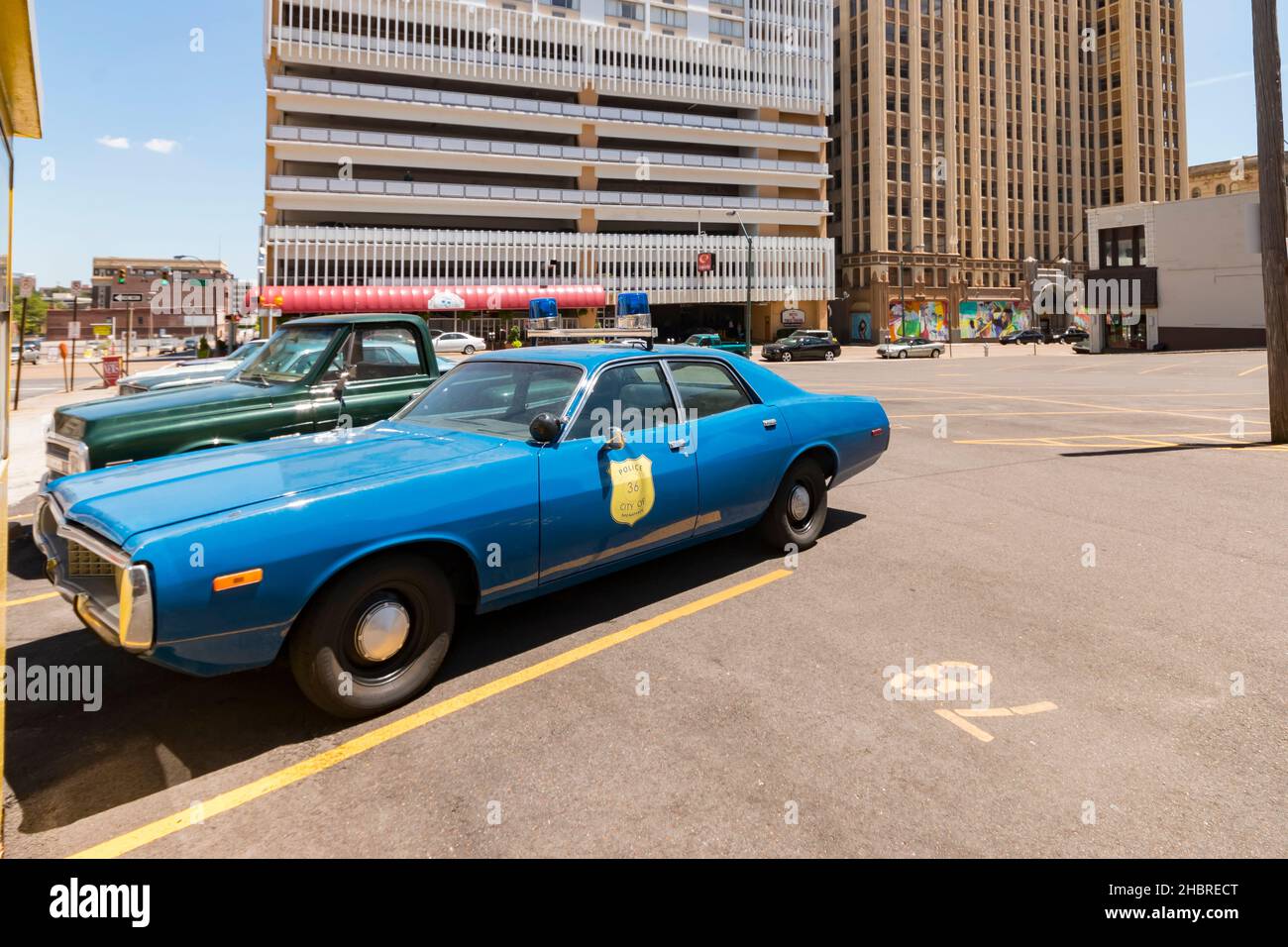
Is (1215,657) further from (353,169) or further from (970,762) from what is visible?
(353,169)

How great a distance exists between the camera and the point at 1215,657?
3.93 metres

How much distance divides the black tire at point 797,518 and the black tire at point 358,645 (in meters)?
2.76

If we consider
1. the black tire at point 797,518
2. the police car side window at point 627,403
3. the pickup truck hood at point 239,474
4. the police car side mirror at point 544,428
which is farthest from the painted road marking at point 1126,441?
the pickup truck hood at point 239,474

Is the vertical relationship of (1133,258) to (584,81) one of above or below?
below

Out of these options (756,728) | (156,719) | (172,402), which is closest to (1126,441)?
(756,728)

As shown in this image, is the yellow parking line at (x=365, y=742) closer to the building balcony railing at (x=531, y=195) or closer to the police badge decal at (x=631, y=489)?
the police badge decal at (x=631, y=489)

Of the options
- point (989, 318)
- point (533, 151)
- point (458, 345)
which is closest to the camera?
point (458, 345)

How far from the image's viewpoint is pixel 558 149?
57125 mm

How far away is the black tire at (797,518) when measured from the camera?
→ 18.5 ft

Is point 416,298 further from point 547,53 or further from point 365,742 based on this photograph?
point 365,742

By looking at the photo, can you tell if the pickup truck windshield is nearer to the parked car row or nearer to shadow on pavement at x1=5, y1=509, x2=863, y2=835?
the parked car row

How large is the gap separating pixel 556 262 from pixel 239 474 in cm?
5605
